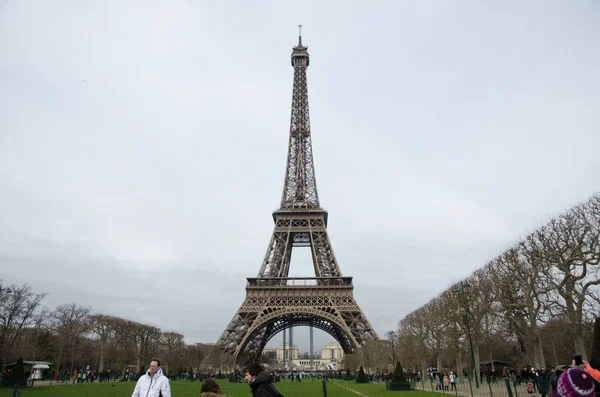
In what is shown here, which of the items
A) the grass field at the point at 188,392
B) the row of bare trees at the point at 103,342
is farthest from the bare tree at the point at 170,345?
the grass field at the point at 188,392

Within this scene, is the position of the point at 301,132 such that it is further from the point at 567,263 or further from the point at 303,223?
the point at 567,263

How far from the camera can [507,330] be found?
3888cm

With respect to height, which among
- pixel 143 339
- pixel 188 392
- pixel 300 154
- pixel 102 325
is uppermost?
pixel 300 154

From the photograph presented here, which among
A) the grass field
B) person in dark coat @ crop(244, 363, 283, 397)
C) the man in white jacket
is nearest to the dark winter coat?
person in dark coat @ crop(244, 363, 283, 397)

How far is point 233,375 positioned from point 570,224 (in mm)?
33049

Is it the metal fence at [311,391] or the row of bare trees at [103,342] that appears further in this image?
the row of bare trees at [103,342]

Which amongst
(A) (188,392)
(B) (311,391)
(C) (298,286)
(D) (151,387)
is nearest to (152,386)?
(D) (151,387)

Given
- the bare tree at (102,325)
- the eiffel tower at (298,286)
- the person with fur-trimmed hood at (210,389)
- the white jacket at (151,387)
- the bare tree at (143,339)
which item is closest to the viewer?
the person with fur-trimmed hood at (210,389)

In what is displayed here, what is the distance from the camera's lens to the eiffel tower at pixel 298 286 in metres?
50.2

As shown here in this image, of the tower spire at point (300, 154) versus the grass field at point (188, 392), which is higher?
the tower spire at point (300, 154)

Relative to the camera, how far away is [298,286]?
53.2 m

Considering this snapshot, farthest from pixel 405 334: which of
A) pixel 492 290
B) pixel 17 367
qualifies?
pixel 17 367

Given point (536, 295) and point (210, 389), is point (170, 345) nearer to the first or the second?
point (536, 295)

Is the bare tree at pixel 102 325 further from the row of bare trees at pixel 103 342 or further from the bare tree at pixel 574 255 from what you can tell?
the bare tree at pixel 574 255
